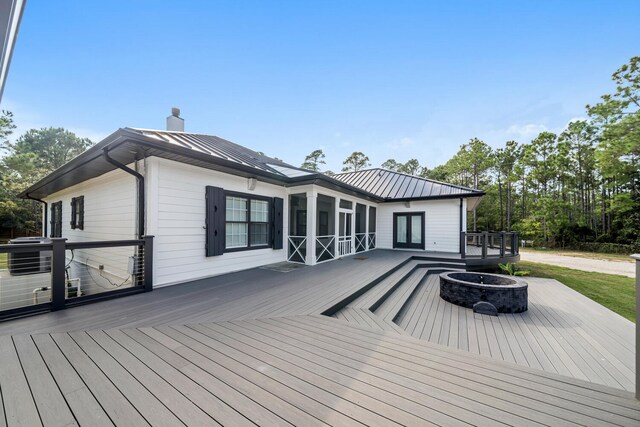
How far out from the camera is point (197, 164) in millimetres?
4914

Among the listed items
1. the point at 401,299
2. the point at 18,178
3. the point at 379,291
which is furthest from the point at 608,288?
the point at 18,178

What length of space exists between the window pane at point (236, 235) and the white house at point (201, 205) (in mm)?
25

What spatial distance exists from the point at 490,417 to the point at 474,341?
184 centimetres

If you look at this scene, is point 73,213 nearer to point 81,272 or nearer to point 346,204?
point 81,272

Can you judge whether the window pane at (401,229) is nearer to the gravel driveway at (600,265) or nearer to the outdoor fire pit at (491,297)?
the outdoor fire pit at (491,297)

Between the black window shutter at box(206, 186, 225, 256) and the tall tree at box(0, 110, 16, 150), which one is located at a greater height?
the tall tree at box(0, 110, 16, 150)

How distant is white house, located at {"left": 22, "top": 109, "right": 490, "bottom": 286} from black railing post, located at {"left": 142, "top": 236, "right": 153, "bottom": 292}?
0.23 meters

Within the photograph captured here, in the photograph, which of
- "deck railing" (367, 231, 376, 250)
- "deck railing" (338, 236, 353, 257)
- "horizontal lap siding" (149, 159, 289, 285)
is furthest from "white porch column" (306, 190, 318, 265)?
"deck railing" (367, 231, 376, 250)

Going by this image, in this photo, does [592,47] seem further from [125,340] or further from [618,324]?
[125,340]

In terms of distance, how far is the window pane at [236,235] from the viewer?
5.69 m

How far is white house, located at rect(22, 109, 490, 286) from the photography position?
14.5ft

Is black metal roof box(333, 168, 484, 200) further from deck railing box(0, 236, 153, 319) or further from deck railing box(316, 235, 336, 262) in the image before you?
deck railing box(0, 236, 153, 319)

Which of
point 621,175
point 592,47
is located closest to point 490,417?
point 592,47

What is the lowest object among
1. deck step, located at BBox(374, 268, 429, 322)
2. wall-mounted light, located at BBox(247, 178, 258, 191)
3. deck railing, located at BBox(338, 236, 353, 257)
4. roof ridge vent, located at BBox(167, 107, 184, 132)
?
deck step, located at BBox(374, 268, 429, 322)
